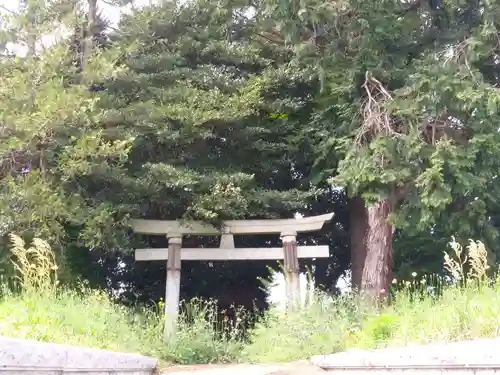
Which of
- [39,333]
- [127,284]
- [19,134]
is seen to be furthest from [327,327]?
[127,284]

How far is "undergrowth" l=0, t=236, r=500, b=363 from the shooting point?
165 inches

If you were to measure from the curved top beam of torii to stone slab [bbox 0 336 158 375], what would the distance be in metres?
4.97

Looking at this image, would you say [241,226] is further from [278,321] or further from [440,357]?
[440,357]

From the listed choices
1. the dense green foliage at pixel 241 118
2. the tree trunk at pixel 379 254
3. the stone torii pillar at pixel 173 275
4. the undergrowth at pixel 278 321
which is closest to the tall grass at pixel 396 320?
the undergrowth at pixel 278 321

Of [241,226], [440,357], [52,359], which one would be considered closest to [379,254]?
[241,226]

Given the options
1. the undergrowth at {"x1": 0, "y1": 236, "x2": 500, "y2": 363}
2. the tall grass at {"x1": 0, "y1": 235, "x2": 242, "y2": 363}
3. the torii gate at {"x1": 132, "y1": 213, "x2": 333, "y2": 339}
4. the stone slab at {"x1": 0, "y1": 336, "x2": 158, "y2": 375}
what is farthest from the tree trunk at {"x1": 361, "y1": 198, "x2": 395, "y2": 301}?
the stone slab at {"x1": 0, "y1": 336, "x2": 158, "y2": 375}

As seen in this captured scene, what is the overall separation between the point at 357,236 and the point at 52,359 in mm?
8604

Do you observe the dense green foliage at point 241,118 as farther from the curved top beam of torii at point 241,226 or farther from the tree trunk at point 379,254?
the tree trunk at point 379,254

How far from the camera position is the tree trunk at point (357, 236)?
10.5 metres

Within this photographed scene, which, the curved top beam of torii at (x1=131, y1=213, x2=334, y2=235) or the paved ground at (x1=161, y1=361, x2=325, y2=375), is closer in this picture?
the paved ground at (x1=161, y1=361, x2=325, y2=375)

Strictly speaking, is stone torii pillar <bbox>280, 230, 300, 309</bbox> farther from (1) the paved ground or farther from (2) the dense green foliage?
(1) the paved ground

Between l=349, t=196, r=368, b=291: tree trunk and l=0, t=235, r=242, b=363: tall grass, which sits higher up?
l=349, t=196, r=368, b=291: tree trunk

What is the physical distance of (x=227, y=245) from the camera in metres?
9.37

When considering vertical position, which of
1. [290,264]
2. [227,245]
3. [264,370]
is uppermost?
[227,245]
